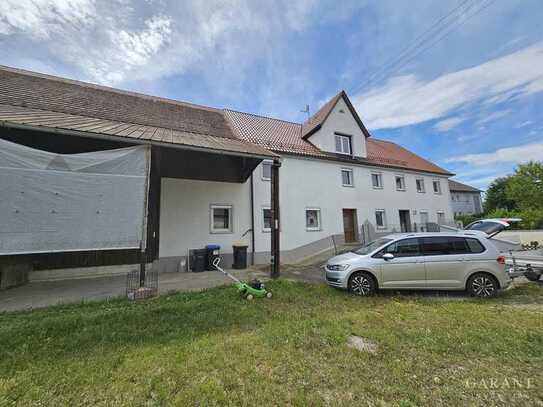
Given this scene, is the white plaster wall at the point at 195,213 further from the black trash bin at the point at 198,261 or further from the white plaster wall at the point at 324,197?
the white plaster wall at the point at 324,197

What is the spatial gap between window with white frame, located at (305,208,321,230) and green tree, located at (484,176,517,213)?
39.2 m

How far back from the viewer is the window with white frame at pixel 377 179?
618 inches

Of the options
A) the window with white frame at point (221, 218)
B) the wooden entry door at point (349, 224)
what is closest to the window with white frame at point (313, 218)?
the wooden entry door at point (349, 224)

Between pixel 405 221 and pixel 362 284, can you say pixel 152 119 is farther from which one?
pixel 405 221

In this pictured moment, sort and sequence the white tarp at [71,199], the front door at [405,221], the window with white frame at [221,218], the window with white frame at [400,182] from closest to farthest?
the white tarp at [71,199], the window with white frame at [221,218], the front door at [405,221], the window with white frame at [400,182]

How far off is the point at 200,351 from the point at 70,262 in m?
7.89

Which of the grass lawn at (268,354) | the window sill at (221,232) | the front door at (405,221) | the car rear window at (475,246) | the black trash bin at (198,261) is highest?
the front door at (405,221)

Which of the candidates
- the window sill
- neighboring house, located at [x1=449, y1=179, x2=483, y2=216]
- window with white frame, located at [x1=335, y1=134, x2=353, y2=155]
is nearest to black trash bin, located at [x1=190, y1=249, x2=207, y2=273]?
the window sill

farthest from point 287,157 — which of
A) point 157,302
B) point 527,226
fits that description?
point 527,226

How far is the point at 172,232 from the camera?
961cm

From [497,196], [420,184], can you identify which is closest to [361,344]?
[420,184]

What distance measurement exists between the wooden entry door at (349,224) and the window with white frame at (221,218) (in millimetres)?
7614

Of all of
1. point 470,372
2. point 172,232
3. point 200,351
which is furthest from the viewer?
point 172,232

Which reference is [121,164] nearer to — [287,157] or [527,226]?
[287,157]
